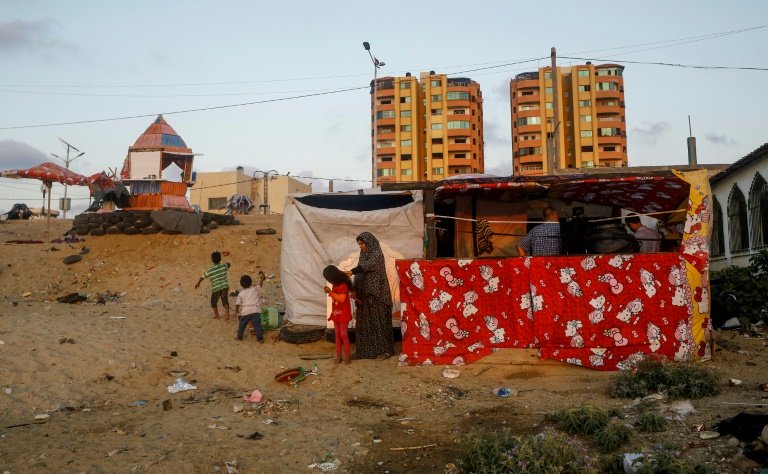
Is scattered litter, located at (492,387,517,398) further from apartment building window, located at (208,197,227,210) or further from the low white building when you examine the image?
apartment building window, located at (208,197,227,210)

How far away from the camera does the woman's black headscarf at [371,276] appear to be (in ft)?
26.3

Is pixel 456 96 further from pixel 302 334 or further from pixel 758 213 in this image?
pixel 302 334

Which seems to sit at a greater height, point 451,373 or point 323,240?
point 323,240

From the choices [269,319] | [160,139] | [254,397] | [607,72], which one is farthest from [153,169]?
[607,72]

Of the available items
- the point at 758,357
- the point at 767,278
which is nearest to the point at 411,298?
the point at 758,357

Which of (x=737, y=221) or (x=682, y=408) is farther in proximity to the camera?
(x=737, y=221)

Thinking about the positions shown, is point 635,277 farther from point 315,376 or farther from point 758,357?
point 315,376

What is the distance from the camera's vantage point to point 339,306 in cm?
794

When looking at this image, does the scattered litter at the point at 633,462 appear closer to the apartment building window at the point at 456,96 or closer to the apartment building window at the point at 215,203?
the apartment building window at the point at 215,203

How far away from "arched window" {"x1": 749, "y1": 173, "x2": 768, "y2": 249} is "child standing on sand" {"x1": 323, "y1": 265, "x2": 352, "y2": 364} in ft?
30.6

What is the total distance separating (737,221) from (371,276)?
10.3 m

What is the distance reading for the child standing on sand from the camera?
7.91 m

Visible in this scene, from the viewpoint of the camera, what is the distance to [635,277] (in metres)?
7.35

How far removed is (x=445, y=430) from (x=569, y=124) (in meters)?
66.9
